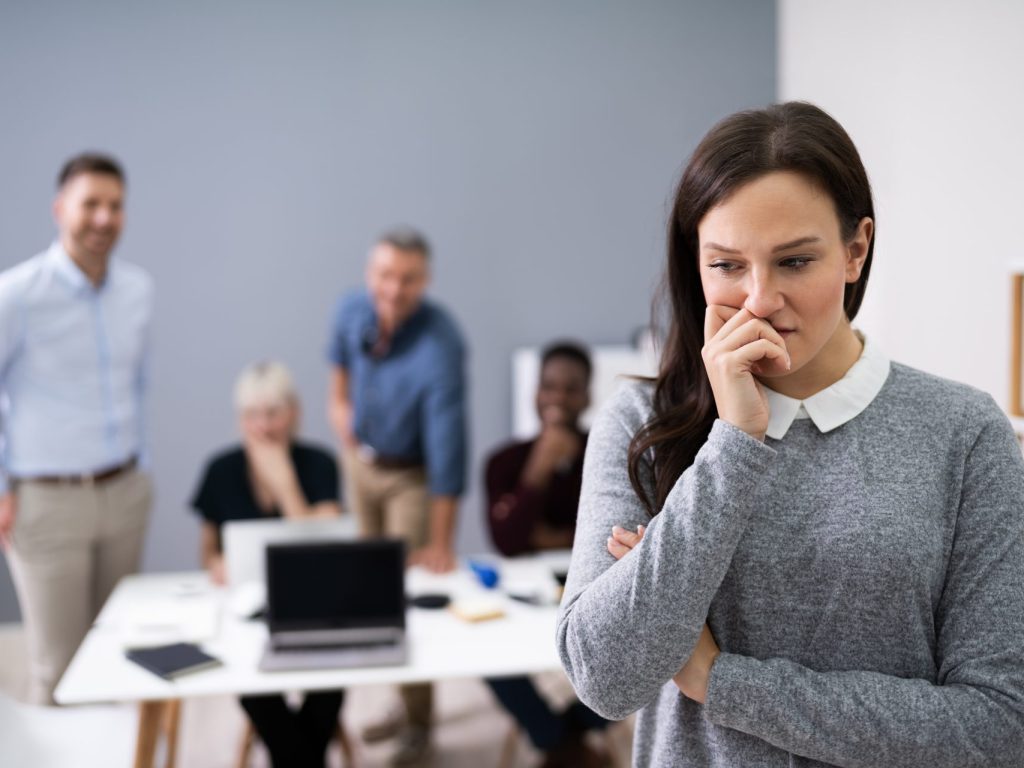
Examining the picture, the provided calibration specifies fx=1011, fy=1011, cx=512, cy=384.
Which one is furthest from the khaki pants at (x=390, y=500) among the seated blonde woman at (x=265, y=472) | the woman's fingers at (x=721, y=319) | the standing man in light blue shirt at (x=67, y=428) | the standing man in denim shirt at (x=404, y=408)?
the woman's fingers at (x=721, y=319)

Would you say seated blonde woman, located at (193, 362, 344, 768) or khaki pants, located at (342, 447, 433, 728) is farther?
khaki pants, located at (342, 447, 433, 728)

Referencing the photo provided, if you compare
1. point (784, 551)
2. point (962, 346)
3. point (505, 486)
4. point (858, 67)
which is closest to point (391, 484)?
point (505, 486)

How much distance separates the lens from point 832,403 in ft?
3.74

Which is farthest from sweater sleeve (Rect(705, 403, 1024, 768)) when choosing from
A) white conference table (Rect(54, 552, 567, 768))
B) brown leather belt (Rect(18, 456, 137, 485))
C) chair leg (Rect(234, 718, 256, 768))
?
brown leather belt (Rect(18, 456, 137, 485))

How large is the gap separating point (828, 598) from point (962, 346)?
85.5 inches

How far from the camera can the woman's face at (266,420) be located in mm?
3395

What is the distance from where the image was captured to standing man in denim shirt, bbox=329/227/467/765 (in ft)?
11.9

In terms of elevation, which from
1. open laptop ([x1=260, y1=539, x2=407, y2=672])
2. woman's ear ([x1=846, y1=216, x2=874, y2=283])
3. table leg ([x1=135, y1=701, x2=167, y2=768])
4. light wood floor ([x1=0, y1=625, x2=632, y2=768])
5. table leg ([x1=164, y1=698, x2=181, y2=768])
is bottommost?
light wood floor ([x1=0, y1=625, x2=632, y2=768])

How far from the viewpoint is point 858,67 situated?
384cm

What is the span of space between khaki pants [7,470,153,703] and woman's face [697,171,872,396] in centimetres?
282

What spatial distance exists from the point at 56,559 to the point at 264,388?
2.83 feet

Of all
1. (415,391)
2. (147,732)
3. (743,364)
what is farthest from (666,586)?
(415,391)

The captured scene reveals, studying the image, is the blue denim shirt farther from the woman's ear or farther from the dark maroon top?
the woman's ear

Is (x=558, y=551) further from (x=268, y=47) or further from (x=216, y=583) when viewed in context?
(x=268, y=47)
